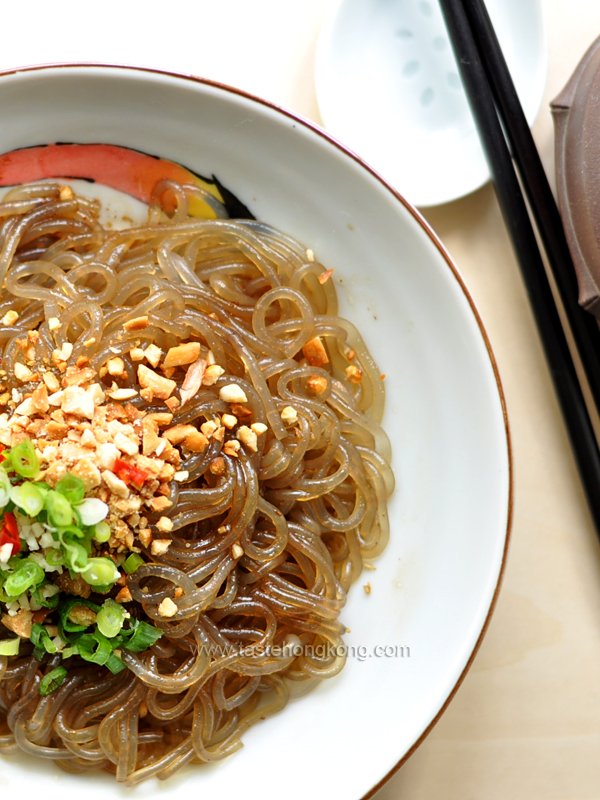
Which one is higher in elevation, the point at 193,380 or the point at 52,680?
the point at 193,380

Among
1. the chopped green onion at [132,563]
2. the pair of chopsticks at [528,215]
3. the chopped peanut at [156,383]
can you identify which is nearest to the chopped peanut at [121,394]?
the chopped peanut at [156,383]

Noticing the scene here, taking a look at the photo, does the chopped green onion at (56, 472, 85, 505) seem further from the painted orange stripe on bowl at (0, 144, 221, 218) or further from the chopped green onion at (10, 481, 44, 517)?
the painted orange stripe on bowl at (0, 144, 221, 218)

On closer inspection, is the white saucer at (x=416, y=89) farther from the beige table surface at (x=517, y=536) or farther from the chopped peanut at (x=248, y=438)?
the chopped peanut at (x=248, y=438)

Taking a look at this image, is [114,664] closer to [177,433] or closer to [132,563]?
[132,563]

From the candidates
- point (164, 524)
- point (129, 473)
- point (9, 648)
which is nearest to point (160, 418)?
point (129, 473)

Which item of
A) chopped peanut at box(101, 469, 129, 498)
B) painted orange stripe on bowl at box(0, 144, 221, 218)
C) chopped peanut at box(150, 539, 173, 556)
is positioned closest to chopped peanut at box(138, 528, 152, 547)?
chopped peanut at box(150, 539, 173, 556)

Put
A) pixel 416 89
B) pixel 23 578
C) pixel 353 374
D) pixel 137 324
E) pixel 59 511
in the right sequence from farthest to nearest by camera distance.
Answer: pixel 416 89
pixel 353 374
pixel 137 324
pixel 23 578
pixel 59 511
